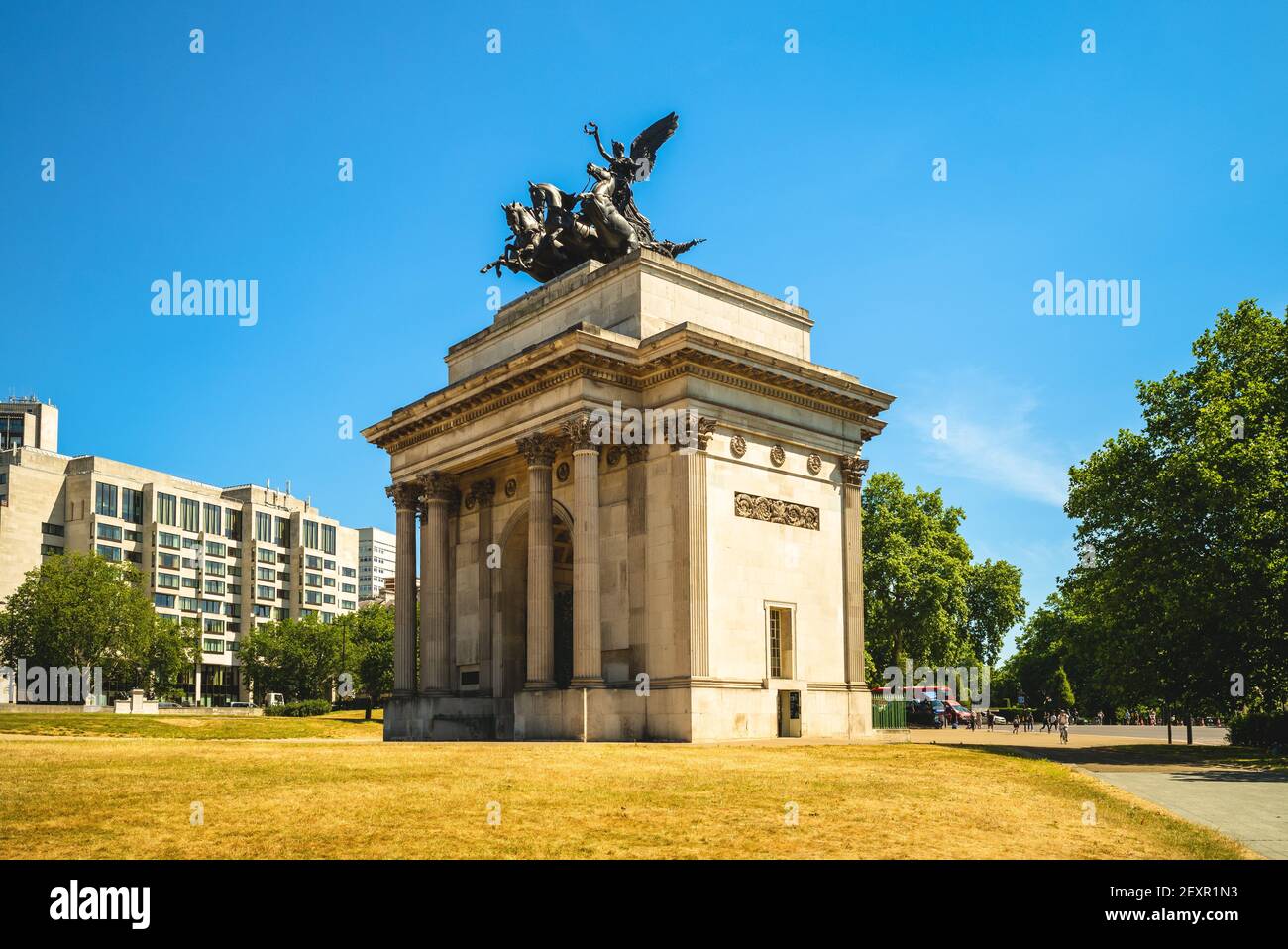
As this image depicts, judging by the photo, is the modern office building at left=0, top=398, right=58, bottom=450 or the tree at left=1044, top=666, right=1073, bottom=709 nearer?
the tree at left=1044, top=666, right=1073, bottom=709

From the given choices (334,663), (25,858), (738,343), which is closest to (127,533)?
(334,663)

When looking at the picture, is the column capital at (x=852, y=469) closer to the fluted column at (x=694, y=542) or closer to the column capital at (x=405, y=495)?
the fluted column at (x=694, y=542)

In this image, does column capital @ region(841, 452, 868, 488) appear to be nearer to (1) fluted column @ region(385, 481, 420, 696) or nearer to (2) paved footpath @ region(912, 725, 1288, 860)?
(2) paved footpath @ region(912, 725, 1288, 860)

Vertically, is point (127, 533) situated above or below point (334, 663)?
above

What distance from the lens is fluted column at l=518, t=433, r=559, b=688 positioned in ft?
138

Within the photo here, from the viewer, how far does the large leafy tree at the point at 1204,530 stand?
3716 cm

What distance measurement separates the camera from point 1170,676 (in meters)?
42.4

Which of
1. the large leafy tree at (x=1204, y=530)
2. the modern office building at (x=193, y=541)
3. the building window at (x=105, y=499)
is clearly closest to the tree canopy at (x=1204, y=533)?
the large leafy tree at (x=1204, y=530)

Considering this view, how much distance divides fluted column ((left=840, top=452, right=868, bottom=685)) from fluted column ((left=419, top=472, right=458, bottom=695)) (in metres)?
17.4

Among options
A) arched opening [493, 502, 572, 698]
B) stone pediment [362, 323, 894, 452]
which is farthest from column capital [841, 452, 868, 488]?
arched opening [493, 502, 572, 698]

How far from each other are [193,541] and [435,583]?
121m
